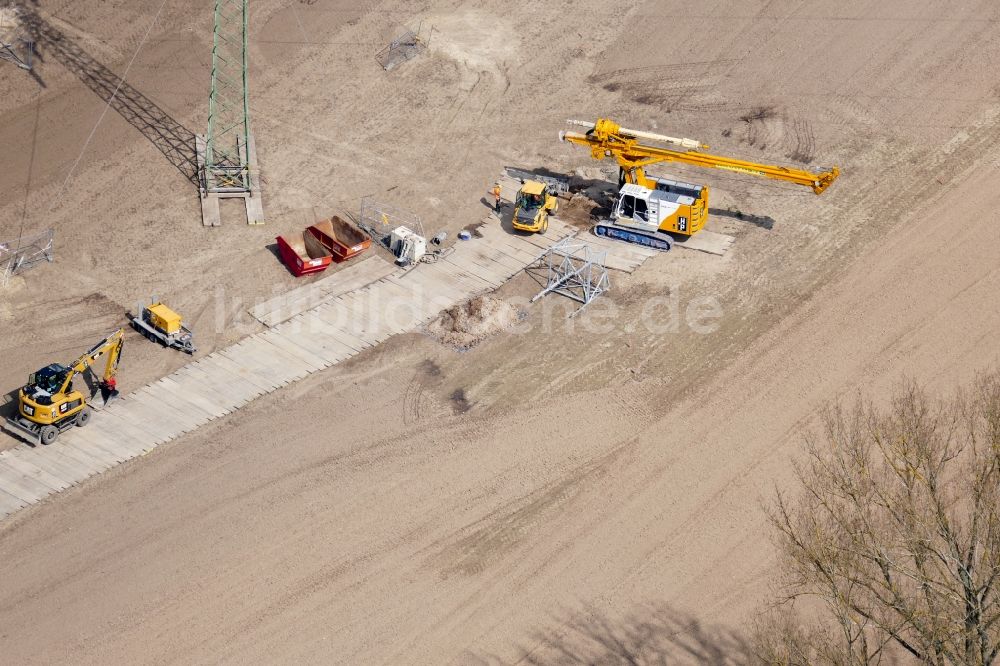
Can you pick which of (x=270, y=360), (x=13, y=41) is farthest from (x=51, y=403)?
(x=13, y=41)

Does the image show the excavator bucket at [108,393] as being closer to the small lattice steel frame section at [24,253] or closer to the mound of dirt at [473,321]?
the small lattice steel frame section at [24,253]

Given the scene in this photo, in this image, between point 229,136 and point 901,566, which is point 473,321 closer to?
point 229,136

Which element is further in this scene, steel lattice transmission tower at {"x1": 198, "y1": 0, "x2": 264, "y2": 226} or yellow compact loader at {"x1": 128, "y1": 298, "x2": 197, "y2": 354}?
steel lattice transmission tower at {"x1": 198, "y1": 0, "x2": 264, "y2": 226}

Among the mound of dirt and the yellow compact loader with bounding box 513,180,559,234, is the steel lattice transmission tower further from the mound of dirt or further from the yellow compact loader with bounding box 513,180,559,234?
the yellow compact loader with bounding box 513,180,559,234

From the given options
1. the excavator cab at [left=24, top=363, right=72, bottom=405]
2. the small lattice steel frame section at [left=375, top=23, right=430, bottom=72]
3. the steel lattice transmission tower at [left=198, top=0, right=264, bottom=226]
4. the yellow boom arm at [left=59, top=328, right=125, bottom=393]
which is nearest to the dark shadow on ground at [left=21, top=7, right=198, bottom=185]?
the steel lattice transmission tower at [left=198, top=0, right=264, bottom=226]

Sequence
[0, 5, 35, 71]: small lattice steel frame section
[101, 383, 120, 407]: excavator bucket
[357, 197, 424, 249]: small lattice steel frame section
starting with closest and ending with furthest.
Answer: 1. [101, 383, 120, 407]: excavator bucket
2. [357, 197, 424, 249]: small lattice steel frame section
3. [0, 5, 35, 71]: small lattice steel frame section

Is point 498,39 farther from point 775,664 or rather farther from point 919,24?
point 775,664

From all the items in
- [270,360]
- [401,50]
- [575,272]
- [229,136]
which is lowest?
[270,360]
